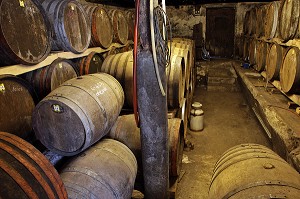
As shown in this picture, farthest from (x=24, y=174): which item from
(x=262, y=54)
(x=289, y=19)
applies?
(x=262, y=54)

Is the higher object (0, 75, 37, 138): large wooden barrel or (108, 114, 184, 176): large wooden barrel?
(0, 75, 37, 138): large wooden barrel

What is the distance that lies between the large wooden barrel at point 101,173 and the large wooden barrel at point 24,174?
345 millimetres

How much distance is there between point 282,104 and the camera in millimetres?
4469

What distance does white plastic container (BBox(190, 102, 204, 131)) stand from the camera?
5.32m

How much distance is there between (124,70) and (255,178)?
8.28 ft

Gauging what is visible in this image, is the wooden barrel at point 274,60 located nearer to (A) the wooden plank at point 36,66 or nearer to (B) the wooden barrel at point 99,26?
(B) the wooden barrel at point 99,26

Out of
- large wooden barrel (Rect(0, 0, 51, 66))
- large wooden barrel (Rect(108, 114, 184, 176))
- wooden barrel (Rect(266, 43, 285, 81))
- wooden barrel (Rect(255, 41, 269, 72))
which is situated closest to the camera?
Answer: large wooden barrel (Rect(0, 0, 51, 66))

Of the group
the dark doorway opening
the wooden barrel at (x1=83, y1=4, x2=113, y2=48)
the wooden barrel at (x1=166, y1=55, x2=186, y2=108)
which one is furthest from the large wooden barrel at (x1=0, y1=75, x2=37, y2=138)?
the dark doorway opening

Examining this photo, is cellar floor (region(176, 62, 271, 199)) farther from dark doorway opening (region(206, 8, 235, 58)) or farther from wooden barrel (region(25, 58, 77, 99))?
dark doorway opening (region(206, 8, 235, 58))

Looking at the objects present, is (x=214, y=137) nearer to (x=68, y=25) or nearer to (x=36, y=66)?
(x=68, y=25)

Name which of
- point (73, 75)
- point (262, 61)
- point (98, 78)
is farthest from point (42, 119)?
point (262, 61)

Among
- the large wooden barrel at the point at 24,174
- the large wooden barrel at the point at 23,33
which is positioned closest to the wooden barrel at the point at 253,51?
the large wooden barrel at the point at 23,33

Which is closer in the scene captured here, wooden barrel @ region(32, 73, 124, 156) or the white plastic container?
wooden barrel @ region(32, 73, 124, 156)

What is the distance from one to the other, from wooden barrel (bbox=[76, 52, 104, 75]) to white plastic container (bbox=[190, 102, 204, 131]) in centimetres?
236
